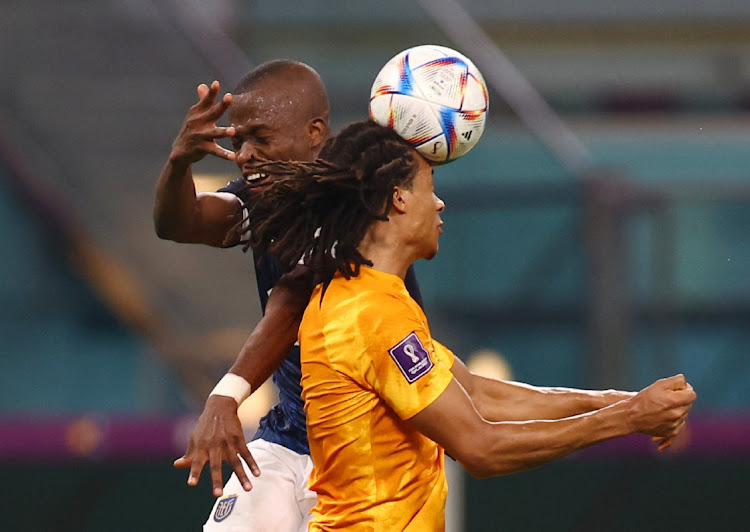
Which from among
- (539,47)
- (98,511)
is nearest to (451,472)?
(98,511)

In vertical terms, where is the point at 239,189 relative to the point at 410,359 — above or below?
above

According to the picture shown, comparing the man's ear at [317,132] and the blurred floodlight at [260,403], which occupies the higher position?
the man's ear at [317,132]

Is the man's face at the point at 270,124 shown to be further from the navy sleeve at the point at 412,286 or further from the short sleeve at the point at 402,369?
the short sleeve at the point at 402,369

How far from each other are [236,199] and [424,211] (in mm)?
983

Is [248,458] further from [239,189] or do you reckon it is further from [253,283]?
[253,283]

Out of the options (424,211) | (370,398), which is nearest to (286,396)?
(370,398)

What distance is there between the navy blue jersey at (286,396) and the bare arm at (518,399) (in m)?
0.43

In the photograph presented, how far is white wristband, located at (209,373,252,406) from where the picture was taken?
12.3 feet

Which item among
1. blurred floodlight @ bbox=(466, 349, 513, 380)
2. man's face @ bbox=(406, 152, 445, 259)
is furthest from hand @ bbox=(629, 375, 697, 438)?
blurred floodlight @ bbox=(466, 349, 513, 380)

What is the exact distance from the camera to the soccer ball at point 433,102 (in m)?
3.57

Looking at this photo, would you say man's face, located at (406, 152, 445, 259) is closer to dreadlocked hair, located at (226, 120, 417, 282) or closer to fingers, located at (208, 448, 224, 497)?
dreadlocked hair, located at (226, 120, 417, 282)

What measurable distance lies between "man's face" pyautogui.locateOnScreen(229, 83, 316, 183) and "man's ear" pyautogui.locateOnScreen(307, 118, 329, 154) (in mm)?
31

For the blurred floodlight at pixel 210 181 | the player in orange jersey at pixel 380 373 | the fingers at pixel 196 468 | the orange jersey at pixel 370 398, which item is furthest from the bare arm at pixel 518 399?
the blurred floodlight at pixel 210 181

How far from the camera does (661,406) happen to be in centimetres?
330
